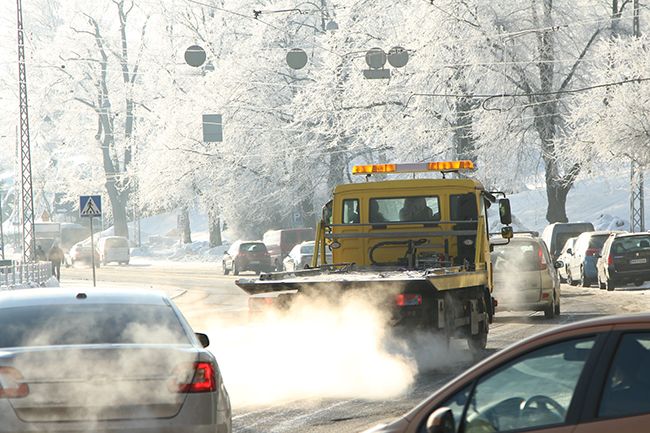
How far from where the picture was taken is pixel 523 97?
54.6 metres

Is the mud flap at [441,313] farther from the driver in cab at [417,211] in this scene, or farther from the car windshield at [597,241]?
the car windshield at [597,241]

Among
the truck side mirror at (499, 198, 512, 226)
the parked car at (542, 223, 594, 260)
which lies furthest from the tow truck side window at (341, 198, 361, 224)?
the parked car at (542, 223, 594, 260)

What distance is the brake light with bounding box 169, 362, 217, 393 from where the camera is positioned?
319 inches

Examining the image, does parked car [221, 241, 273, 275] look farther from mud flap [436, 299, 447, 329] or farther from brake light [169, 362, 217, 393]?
brake light [169, 362, 217, 393]

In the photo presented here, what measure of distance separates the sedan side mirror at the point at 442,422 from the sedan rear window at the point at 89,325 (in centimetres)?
365

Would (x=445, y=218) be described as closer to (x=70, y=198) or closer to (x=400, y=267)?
(x=400, y=267)

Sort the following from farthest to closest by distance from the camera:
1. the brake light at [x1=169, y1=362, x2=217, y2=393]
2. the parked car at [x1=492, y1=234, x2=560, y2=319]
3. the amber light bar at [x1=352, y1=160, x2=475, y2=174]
Answer: 1. the parked car at [x1=492, y1=234, x2=560, y2=319]
2. the amber light bar at [x1=352, y1=160, x2=475, y2=174]
3. the brake light at [x1=169, y1=362, x2=217, y2=393]

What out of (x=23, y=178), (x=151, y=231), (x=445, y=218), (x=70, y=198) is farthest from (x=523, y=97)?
(x=151, y=231)

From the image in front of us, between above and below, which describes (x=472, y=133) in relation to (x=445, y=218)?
above

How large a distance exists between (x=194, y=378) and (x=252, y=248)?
46487 millimetres

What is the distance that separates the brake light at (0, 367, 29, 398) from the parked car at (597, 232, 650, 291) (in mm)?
28587

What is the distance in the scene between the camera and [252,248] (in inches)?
2151

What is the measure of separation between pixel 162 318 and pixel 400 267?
8570 mm

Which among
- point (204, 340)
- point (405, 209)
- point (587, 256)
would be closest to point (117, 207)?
point (587, 256)
